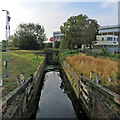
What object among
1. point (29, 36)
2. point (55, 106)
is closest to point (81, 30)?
point (29, 36)

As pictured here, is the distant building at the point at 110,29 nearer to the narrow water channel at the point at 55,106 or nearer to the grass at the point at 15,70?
the grass at the point at 15,70

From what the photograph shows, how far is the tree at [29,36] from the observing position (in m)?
38.1

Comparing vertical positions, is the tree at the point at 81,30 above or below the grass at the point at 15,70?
above

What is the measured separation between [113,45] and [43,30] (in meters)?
24.1

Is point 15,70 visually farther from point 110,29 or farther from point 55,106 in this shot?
point 110,29

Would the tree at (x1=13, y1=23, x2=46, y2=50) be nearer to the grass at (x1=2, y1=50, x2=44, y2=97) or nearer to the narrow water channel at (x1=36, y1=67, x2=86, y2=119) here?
the grass at (x1=2, y1=50, x2=44, y2=97)

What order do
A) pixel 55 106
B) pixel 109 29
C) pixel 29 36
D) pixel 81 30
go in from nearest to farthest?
pixel 55 106 → pixel 81 30 → pixel 29 36 → pixel 109 29

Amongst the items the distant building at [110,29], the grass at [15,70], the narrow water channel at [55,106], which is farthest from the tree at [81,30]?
the narrow water channel at [55,106]

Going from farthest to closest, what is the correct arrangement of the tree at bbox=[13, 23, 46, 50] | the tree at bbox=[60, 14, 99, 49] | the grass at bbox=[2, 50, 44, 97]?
the tree at bbox=[13, 23, 46, 50] → the tree at bbox=[60, 14, 99, 49] → the grass at bbox=[2, 50, 44, 97]

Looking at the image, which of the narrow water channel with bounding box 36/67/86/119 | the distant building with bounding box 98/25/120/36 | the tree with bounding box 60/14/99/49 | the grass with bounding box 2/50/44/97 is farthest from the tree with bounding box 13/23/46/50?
the narrow water channel with bounding box 36/67/86/119

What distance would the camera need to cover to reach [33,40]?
126 feet

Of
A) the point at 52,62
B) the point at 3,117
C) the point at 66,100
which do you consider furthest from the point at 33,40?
the point at 3,117

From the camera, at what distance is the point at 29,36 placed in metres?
38.3

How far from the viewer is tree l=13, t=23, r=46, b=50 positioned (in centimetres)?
3806
